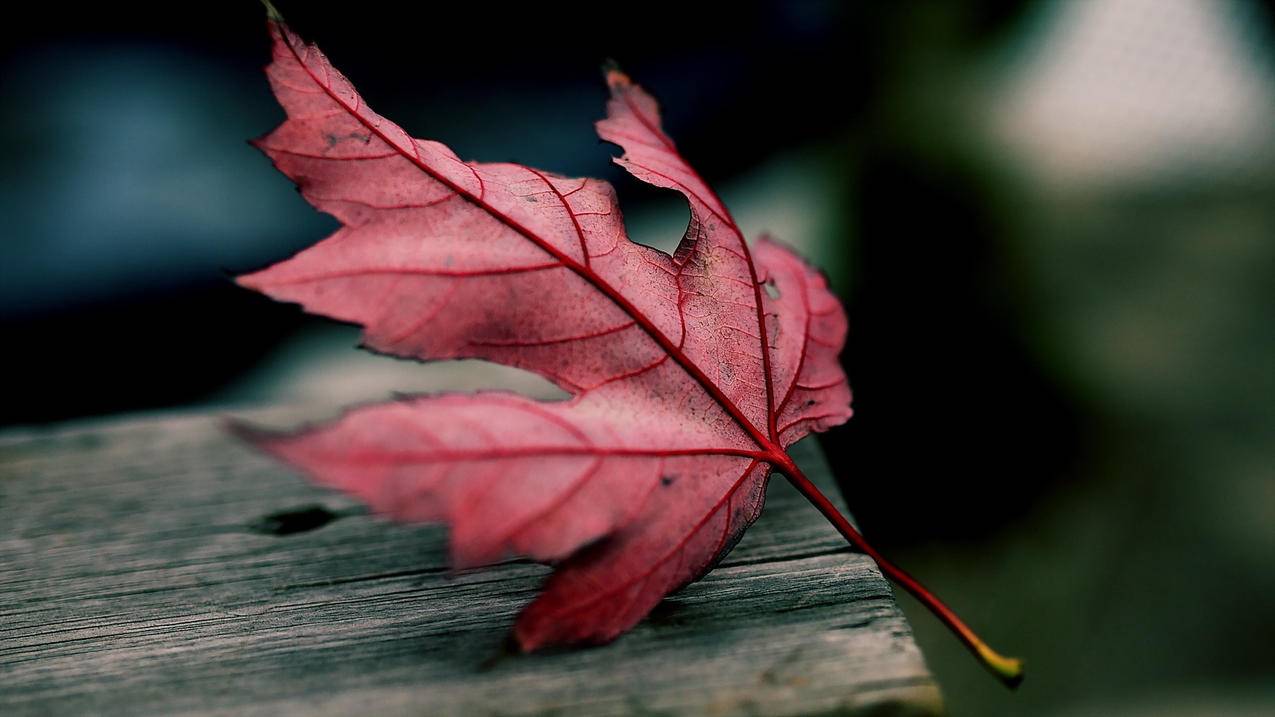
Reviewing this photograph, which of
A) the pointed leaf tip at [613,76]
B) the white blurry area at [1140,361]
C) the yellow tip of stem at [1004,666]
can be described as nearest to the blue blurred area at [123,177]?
the pointed leaf tip at [613,76]

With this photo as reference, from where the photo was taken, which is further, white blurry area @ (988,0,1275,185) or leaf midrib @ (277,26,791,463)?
white blurry area @ (988,0,1275,185)

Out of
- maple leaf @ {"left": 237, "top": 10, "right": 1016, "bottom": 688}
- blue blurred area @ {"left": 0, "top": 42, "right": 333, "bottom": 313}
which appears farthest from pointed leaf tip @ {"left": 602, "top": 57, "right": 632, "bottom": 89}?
blue blurred area @ {"left": 0, "top": 42, "right": 333, "bottom": 313}

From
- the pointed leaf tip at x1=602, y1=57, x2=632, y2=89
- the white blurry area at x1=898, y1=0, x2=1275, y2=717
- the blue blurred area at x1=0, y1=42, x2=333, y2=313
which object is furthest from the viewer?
the blue blurred area at x1=0, y1=42, x2=333, y2=313

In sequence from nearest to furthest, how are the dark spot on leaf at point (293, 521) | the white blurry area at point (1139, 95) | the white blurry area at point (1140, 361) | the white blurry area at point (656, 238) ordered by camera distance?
1. the dark spot on leaf at point (293, 521)
2. the white blurry area at point (1140, 361)
3. the white blurry area at point (1139, 95)
4. the white blurry area at point (656, 238)

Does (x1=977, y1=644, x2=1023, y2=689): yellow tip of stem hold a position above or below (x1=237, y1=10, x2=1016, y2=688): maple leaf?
below

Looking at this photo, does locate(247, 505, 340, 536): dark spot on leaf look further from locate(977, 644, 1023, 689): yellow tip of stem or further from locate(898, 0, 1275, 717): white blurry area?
locate(898, 0, 1275, 717): white blurry area

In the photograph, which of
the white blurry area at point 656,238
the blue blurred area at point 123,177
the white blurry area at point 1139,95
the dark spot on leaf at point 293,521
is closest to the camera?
the dark spot on leaf at point 293,521

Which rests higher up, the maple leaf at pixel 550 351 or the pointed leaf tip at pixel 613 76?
the pointed leaf tip at pixel 613 76

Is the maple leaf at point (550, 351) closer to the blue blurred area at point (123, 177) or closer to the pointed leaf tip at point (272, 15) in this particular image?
the pointed leaf tip at point (272, 15)
